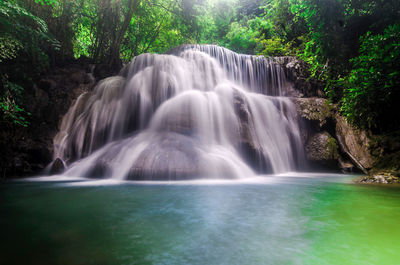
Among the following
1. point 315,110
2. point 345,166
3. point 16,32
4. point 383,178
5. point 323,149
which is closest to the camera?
point 383,178

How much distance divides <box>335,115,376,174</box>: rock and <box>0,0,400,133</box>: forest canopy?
61 centimetres

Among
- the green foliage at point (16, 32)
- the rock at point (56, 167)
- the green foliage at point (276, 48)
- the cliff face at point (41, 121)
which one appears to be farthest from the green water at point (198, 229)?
the green foliage at point (276, 48)

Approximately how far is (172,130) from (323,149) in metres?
5.93

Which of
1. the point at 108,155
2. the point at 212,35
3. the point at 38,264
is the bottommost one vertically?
the point at 38,264

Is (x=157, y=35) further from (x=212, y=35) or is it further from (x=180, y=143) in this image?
(x=180, y=143)

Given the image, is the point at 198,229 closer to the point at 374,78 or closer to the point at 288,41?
the point at 374,78

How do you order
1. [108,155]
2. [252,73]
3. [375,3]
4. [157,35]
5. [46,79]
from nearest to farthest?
[375,3] < [108,155] < [46,79] < [252,73] < [157,35]

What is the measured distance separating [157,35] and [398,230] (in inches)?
764

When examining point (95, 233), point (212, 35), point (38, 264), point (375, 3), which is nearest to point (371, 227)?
point (95, 233)

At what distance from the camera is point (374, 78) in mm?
5078

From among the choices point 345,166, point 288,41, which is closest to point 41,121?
point 345,166

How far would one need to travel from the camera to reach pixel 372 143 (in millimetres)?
7848

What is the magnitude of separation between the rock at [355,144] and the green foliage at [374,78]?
2734mm

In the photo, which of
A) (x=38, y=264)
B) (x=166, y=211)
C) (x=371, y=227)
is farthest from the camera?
(x=166, y=211)
